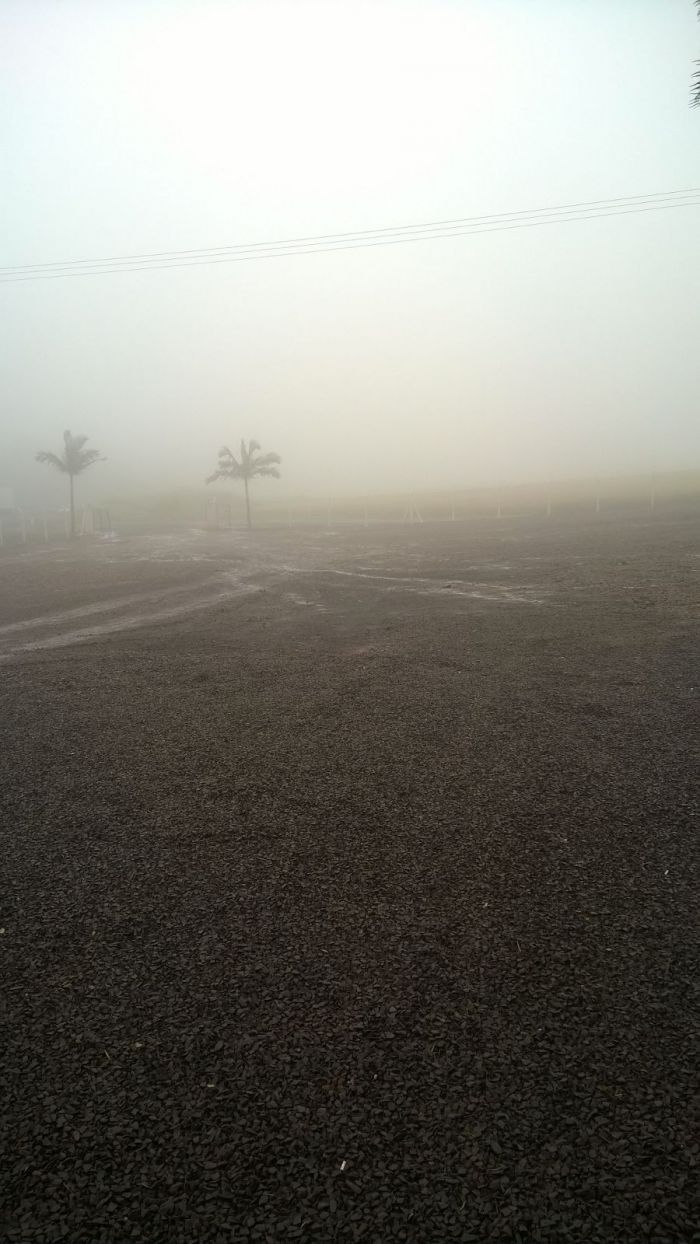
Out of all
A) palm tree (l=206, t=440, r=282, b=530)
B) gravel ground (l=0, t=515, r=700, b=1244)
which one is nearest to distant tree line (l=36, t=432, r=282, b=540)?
palm tree (l=206, t=440, r=282, b=530)

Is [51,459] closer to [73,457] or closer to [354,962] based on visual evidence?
[73,457]

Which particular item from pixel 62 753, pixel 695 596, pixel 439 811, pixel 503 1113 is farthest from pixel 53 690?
pixel 695 596

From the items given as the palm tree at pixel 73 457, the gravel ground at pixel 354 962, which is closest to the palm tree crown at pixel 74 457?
the palm tree at pixel 73 457

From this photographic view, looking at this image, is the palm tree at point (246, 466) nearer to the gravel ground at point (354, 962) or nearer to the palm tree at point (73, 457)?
the palm tree at point (73, 457)

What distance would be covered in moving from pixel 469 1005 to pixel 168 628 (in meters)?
11.4

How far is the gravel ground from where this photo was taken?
85.1 inches

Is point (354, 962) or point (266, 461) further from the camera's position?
point (266, 461)

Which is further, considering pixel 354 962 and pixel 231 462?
pixel 231 462

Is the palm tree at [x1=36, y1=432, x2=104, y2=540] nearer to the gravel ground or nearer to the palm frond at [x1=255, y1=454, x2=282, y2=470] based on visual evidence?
the palm frond at [x1=255, y1=454, x2=282, y2=470]

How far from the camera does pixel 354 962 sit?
10.4 ft

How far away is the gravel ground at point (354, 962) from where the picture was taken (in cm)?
216

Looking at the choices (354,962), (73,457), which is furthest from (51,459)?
(354,962)

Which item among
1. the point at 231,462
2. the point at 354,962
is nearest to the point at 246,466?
the point at 231,462

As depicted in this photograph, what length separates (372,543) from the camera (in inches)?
1346
